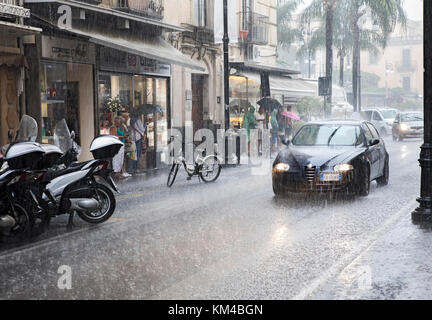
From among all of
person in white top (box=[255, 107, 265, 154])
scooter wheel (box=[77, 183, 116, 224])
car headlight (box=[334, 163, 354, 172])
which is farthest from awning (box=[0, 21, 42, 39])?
person in white top (box=[255, 107, 265, 154])

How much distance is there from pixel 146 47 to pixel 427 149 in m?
10.7

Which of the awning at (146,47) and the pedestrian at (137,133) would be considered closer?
the awning at (146,47)

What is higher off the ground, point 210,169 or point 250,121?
point 250,121

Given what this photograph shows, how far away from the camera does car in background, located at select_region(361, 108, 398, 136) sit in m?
41.9

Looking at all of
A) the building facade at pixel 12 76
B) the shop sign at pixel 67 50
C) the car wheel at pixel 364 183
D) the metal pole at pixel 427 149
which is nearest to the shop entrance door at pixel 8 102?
the building facade at pixel 12 76

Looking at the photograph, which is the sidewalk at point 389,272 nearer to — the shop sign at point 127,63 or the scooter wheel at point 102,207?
the scooter wheel at point 102,207

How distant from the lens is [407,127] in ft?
118

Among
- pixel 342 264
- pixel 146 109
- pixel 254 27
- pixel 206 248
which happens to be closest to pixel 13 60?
pixel 146 109

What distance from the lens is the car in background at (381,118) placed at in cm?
4188

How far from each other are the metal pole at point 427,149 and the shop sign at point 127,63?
10.6 metres

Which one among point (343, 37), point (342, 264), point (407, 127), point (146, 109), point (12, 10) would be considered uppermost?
point (343, 37)

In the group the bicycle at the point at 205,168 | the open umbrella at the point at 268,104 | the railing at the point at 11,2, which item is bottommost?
the bicycle at the point at 205,168

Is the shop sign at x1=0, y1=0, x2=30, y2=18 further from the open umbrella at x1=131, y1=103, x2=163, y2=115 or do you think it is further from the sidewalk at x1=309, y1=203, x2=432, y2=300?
the sidewalk at x1=309, y1=203, x2=432, y2=300

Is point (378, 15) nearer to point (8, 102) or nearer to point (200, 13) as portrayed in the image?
point (200, 13)
